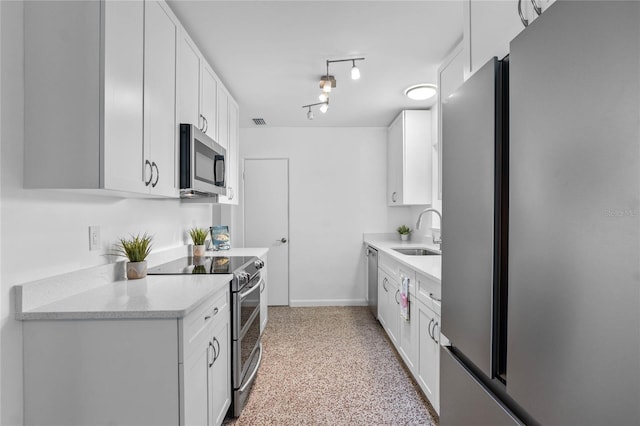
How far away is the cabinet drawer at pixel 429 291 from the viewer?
1836 millimetres

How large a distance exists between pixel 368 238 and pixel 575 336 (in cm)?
387

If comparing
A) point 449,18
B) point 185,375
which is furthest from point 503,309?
point 449,18

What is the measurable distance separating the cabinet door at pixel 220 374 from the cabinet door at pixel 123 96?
0.85 metres

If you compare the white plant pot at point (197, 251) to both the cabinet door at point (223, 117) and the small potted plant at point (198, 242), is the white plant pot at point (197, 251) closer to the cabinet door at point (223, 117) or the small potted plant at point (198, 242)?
the small potted plant at point (198, 242)

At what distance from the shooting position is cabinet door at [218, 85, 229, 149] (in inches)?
113

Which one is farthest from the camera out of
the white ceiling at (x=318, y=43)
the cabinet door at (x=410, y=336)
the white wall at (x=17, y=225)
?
the cabinet door at (x=410, y=336)

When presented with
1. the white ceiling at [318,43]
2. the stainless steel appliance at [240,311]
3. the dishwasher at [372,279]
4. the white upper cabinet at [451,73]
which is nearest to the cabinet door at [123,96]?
the white ceiling at [318,43]

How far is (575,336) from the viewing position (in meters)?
0.61

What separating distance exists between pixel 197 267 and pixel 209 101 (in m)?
1.28

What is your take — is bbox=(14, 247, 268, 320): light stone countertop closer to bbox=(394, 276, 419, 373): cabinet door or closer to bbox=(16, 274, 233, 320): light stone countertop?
bbox=(16, 274, 233, 320): light stone countertop

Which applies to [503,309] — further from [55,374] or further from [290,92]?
[290,92]

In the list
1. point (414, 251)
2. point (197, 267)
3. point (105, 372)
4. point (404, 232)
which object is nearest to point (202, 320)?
point (105, 372)

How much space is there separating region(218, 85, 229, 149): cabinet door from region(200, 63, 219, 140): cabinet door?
9cm

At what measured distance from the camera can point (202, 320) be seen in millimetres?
1537
